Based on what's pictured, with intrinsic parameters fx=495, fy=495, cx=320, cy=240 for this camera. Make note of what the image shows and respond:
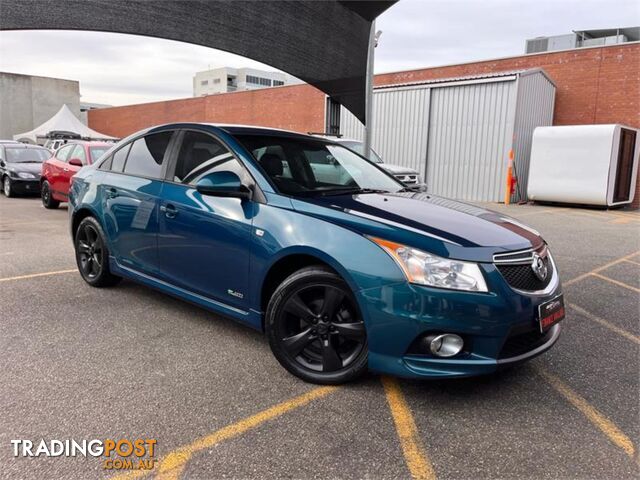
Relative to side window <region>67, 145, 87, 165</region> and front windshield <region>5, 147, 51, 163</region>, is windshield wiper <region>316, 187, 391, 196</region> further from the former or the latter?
front windshield <region>5, 147, 51, 163</region>

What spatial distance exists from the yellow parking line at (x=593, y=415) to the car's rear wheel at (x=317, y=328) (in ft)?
4.10

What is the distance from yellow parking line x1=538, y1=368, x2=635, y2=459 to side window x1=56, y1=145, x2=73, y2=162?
11.2 meters

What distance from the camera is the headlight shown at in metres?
2.59

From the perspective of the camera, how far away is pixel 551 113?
1630cm

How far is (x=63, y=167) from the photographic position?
1096 cm

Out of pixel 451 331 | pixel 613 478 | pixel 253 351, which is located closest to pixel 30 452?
pixel 253 351

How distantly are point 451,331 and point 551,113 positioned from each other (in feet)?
52.7

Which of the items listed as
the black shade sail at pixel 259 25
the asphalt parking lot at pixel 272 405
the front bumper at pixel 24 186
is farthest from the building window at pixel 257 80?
the asphalt parking lot at pixel 272 405

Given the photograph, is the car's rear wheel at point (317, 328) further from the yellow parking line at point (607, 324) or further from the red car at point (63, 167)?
the red car at point (63, 167)

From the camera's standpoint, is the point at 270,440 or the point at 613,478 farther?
the point at 270,440

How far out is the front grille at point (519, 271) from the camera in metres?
2.70

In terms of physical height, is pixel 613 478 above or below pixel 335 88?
below

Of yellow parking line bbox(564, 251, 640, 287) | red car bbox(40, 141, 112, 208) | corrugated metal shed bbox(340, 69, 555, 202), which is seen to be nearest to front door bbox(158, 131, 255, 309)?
yellow parking line bbox(564, 251, 640, 287)

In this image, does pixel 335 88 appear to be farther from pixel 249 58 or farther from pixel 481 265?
pixel 481 265
